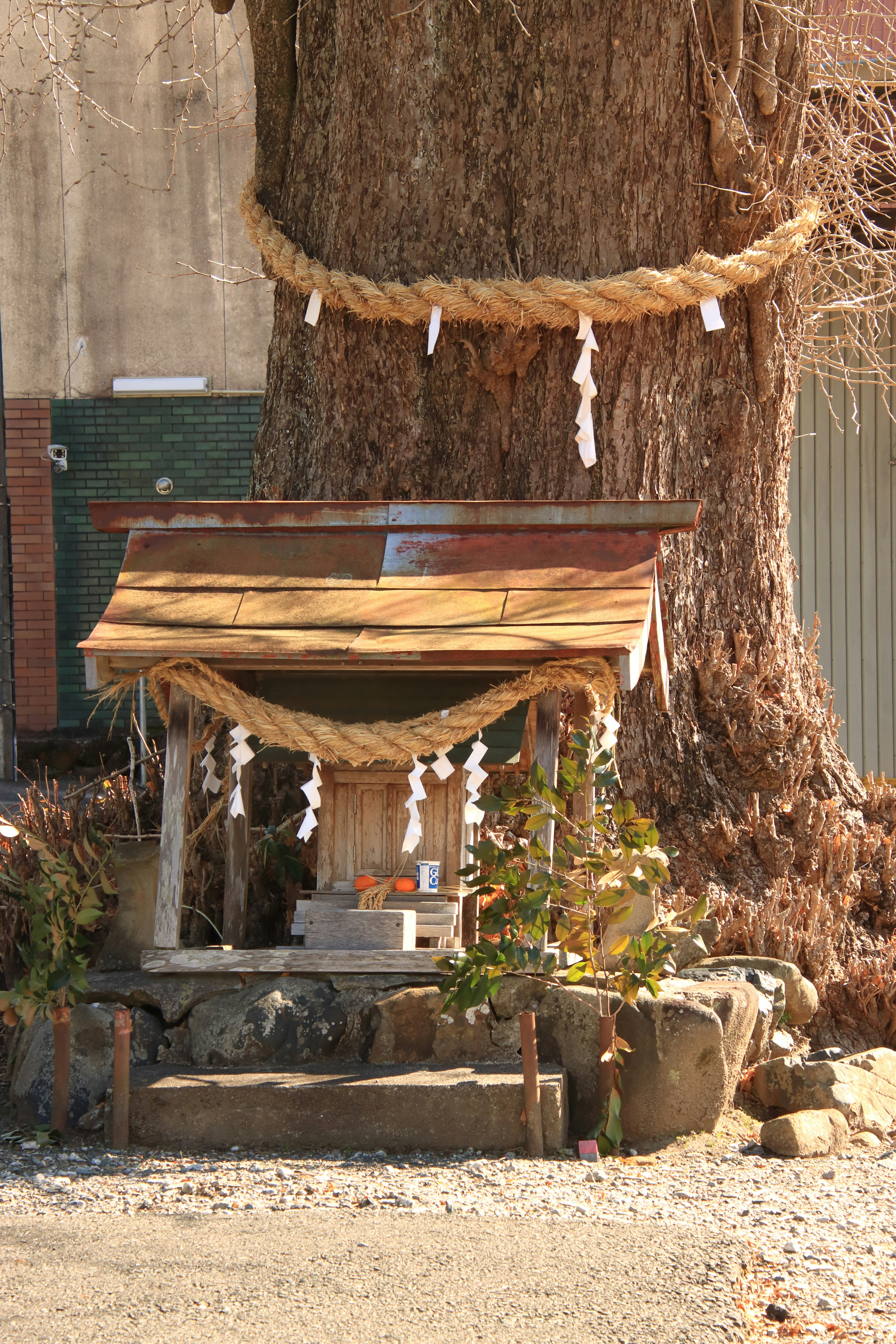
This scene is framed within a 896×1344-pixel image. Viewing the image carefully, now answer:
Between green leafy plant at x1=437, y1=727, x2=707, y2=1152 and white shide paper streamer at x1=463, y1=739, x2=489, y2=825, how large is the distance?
0.11m

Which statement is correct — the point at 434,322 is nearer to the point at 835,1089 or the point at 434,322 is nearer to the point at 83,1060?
the point at 83,1060

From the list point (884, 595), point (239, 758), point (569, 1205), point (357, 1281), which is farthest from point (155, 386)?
point (357, 1281)

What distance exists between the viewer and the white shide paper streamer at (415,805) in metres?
4.34

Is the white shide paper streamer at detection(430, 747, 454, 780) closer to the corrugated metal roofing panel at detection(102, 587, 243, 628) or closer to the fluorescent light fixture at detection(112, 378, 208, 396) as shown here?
the corrugated metal roofing panel at detection(102, 587, 243, 628)

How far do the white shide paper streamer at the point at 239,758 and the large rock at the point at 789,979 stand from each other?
181 centimetres

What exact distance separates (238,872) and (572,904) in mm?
1320

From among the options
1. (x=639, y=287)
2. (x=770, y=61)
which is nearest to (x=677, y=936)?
(x=639, y=287)

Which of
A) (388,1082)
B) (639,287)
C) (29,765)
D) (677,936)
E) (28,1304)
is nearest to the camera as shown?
(28,1304)

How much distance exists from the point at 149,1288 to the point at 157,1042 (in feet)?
4.96

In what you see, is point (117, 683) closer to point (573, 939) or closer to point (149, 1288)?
point (573, 939)

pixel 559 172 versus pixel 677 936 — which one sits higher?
pixel 559 172

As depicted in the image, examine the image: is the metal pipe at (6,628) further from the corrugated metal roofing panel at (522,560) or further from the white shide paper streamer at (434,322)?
the corrugated metal roofing panel at (522,560)

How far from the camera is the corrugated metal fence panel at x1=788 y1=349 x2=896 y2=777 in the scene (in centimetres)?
977

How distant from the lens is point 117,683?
449cm
